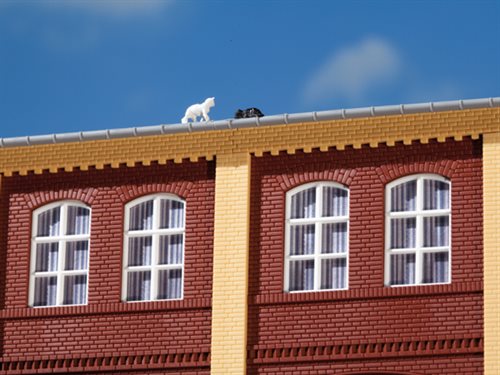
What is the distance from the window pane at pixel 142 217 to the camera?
125ft

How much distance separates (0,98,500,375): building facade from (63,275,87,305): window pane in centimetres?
4

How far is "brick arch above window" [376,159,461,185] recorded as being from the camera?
119ft

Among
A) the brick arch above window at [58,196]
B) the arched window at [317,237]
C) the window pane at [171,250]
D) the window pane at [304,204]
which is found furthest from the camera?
the brick arch above window at [58,196]

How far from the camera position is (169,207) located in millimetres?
38188

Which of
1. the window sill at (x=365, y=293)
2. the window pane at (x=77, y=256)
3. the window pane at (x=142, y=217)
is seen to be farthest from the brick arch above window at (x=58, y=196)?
the window sill at (x=365, y=293)

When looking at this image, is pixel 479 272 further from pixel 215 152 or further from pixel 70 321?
pixel 70 321

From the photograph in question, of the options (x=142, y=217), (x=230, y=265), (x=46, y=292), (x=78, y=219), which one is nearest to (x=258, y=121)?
(x=230, y=265)

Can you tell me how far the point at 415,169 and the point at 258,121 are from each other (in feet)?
10.7

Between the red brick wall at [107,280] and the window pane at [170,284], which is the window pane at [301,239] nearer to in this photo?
the red brick wall at [107,280]

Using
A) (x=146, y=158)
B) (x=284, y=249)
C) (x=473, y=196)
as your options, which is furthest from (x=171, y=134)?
(x=473, y=196)

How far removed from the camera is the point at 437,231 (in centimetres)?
3638

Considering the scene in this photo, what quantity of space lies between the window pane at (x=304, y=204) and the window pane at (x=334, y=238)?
500mm

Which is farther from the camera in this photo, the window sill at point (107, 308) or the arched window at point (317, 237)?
the window sill at point (107, 308)

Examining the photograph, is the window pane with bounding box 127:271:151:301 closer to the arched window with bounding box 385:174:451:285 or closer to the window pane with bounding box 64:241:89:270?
the window pane with bounding box 64:241:89:270
